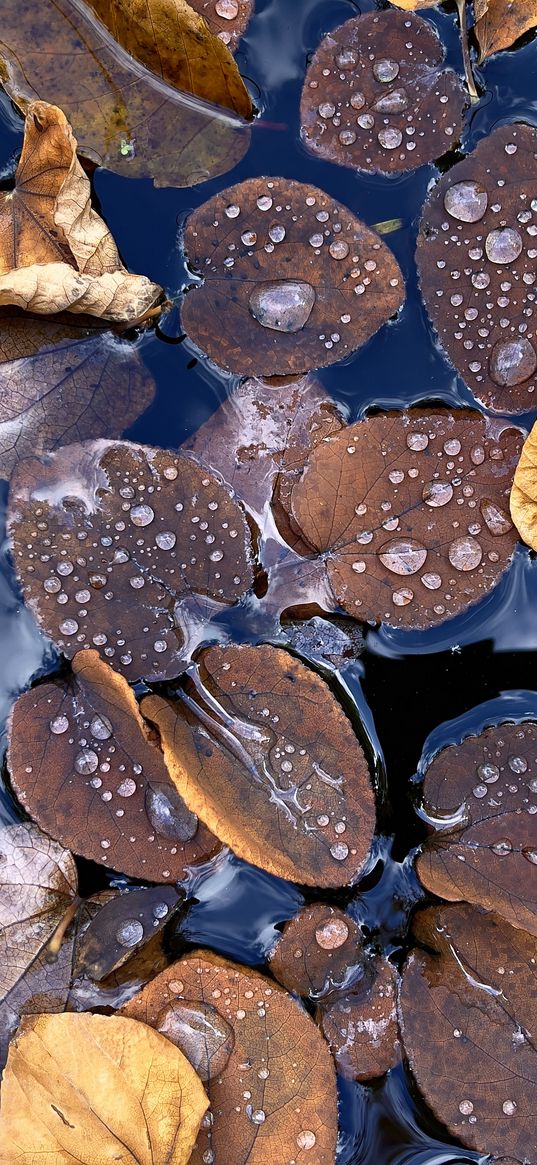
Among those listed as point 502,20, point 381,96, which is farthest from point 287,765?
point 502,20

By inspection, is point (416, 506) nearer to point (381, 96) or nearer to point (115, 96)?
point (381, 96)

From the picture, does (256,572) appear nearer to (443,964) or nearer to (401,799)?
(401,799)

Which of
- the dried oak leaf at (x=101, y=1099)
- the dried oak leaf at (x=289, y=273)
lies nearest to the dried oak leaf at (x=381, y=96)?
the dried oak leaf at (x=289, y=273)

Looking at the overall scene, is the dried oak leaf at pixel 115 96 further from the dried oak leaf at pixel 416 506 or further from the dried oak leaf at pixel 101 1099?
the dried oak leaf at pixel 101 1099

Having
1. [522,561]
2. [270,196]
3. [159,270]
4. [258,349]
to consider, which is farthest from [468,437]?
[159,270]

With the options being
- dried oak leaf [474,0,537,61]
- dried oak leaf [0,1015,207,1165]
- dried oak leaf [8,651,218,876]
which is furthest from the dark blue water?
dried oak leaf [0,1015,207,1165]

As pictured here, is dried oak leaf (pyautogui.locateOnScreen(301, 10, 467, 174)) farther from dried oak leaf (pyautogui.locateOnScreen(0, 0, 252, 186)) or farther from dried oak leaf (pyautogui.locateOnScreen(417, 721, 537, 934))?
dried oak leaf (pyautogui.locateOnScreen(417, 721, 537, 934))
